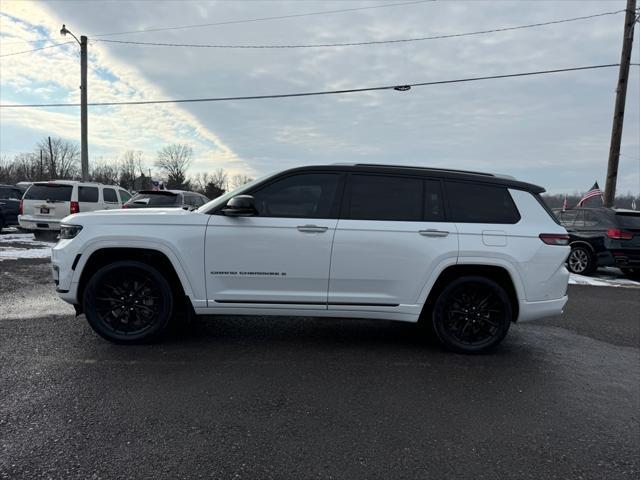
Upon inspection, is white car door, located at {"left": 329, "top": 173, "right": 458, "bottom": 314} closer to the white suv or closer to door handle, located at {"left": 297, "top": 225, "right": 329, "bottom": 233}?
the white suv

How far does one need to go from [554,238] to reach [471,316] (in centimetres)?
116

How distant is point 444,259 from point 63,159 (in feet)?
319

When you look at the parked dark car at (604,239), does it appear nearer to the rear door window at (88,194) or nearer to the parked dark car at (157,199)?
the parked dark car at (157,199)

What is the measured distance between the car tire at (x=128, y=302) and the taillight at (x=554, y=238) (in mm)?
3799

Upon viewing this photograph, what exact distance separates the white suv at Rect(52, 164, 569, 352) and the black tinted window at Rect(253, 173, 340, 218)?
0.03 feet

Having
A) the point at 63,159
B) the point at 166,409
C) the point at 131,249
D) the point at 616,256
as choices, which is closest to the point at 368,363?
the point at 166,409

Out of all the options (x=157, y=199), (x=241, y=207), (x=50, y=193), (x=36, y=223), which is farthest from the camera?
(x=157, y=199)

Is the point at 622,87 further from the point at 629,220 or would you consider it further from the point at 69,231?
the point at 69,231

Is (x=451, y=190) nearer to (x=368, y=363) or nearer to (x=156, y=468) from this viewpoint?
(x=368, y=363)

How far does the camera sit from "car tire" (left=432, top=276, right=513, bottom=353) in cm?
420

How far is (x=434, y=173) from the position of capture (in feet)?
14.1

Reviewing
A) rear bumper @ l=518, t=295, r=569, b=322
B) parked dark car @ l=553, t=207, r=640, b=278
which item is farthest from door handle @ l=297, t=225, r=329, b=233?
parked dark car @ l=553, t=207, r=640, b=278

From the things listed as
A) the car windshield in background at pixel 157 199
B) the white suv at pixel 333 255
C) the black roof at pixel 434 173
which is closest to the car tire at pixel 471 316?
the white suv at pixel 333 255

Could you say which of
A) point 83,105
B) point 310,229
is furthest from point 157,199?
point 83,105
